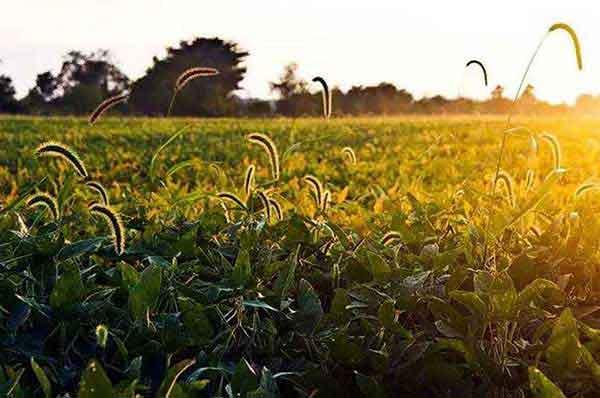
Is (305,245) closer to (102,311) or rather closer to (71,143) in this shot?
(102,311)

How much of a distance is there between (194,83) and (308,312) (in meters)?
41.6

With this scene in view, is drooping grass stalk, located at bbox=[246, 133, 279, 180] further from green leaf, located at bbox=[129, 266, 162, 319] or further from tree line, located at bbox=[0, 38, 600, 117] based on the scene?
tree line, located at bbox=[0, 38, 600, 117]

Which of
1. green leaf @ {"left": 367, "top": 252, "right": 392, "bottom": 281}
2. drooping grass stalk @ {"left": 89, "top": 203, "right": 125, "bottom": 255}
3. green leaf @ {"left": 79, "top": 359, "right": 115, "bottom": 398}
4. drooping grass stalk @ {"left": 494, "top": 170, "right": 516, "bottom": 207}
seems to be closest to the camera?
green leaf @ {"left": 79, "top": 359, "right": 115, "bottom": 398}

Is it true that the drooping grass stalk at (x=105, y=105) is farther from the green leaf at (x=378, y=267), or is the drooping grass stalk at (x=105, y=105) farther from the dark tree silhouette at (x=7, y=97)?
the dark tree silhouette at (x=7, y=97)

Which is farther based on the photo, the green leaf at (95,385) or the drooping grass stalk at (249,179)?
the drooping grass stalk at (249,179)

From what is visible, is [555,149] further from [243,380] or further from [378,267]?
[243,380]

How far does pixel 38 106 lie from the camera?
42000 millimetres

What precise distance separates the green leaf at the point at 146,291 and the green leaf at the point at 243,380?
0.26 metres

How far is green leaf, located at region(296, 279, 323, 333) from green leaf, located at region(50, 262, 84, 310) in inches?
Answer: 19.5

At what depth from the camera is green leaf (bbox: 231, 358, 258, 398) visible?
1690 millimetres

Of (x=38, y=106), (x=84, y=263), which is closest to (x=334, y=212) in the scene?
(x=84, y=263)

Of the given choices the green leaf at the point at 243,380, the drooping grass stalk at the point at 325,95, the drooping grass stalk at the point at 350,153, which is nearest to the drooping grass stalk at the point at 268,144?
the drooping grass stalk at the point at 325,95

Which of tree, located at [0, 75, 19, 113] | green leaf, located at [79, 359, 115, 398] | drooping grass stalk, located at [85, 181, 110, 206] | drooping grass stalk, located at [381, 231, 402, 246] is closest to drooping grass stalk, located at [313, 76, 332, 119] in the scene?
drooping grass stalk, located at [381, 231, 402, 246]

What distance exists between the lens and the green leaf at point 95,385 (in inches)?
53.3
